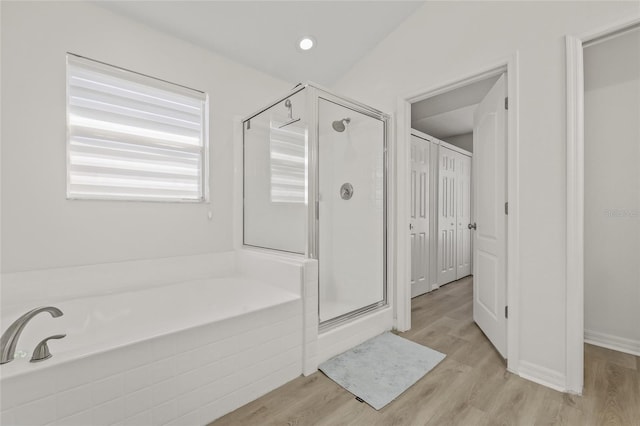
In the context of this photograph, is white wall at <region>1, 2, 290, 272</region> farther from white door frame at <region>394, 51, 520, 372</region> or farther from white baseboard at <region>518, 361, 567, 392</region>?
white baseboard at <region>518, 361, 567, 392</region>

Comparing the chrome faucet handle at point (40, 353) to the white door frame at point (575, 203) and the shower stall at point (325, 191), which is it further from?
the white door frame at point (575, 203)

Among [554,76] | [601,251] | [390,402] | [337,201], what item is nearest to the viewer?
[390,402]

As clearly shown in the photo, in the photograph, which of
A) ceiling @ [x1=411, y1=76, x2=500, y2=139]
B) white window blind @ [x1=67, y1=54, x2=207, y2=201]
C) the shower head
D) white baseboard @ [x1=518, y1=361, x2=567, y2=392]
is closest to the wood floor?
white baseboard @ [x1=518, y1=361, x2=567, y2=392]

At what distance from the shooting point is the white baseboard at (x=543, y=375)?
1660 mm

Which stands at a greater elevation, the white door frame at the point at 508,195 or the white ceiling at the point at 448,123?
the white ceiling at the point at 448,123

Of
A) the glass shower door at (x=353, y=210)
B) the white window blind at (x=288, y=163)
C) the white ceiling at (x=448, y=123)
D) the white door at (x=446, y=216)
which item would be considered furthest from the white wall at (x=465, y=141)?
the white window blind at (x=288, y=163)

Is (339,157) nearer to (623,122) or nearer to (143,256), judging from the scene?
(143,256)

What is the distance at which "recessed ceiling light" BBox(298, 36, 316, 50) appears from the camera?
2.51 metres

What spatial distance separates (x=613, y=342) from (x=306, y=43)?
3478mm

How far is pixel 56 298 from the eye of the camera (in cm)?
179

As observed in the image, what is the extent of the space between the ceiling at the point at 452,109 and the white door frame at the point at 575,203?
26.1 inches

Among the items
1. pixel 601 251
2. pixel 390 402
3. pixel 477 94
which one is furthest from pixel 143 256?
pixel 601 251

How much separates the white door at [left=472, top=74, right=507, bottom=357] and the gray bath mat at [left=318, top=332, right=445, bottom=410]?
1.83 ft

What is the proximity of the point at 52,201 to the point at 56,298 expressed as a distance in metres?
0.61
